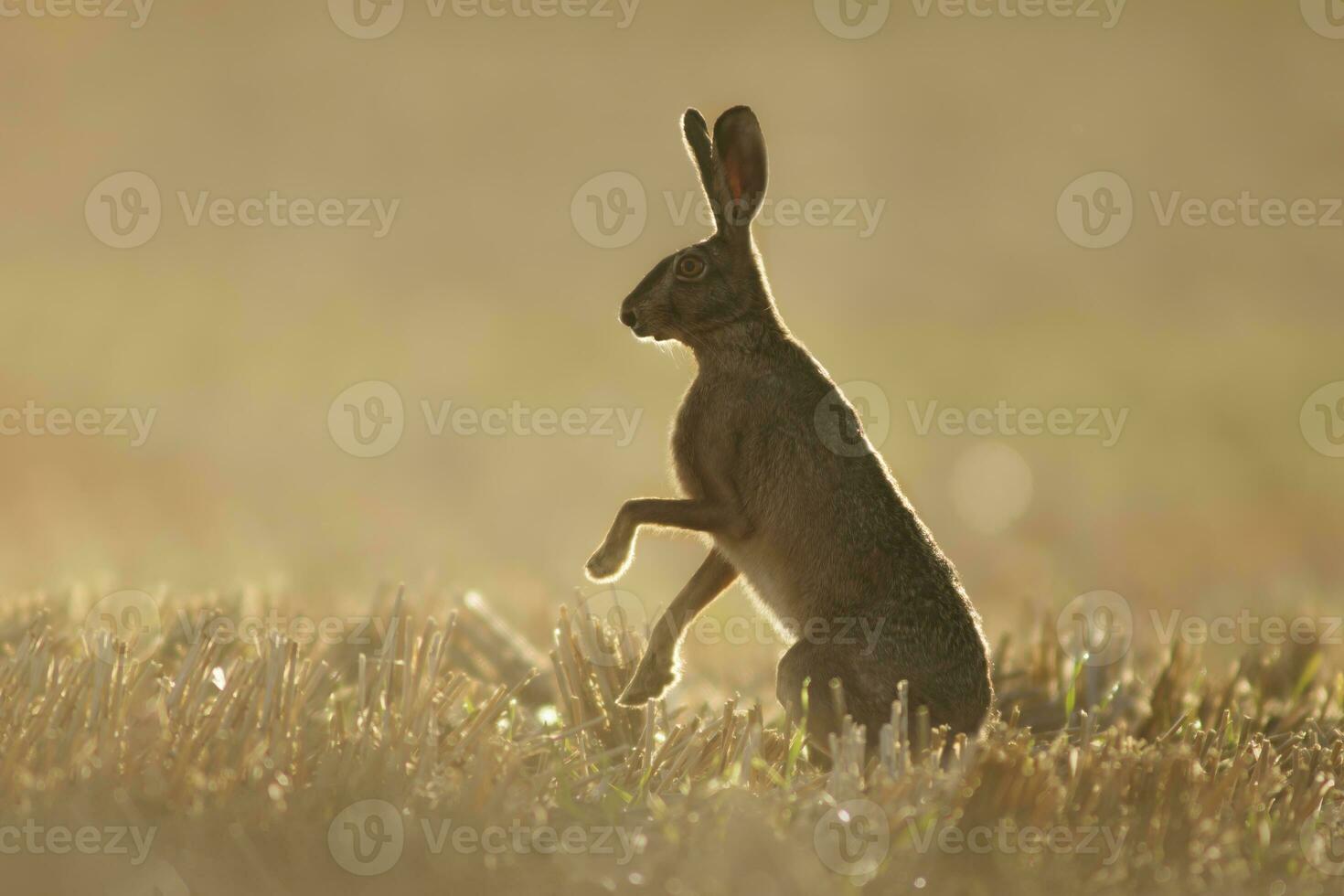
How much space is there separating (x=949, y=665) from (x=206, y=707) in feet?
9.52

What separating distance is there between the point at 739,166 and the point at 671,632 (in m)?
2.27

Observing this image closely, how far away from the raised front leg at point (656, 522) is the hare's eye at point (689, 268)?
1.09 metres

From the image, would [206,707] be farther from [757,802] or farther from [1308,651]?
[1308,651]

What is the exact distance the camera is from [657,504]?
7.08 meters

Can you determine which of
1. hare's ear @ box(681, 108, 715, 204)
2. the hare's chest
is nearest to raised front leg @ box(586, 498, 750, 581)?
the hare's chest

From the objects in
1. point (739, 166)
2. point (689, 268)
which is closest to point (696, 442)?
point (689, 268)

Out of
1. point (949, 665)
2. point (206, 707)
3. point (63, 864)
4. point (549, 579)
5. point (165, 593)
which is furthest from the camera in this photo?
point (549, 579)

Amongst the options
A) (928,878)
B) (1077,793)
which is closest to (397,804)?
(928,878)

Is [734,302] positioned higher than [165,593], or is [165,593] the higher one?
[734,302]

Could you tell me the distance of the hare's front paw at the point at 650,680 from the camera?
6676 mm

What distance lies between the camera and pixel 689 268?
24.3 ft

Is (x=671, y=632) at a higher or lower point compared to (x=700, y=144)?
lower

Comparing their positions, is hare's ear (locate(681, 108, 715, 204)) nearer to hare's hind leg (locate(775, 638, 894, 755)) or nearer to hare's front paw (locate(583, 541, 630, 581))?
hare's front paw (locate(583, 541, 630, 581))

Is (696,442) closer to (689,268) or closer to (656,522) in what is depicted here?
(656,522)
